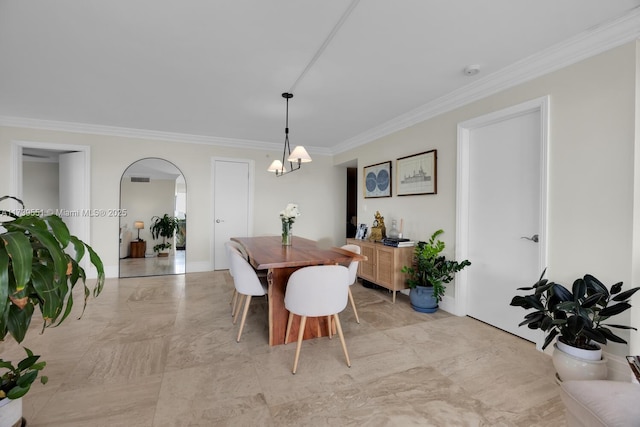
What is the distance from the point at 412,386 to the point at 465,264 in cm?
154

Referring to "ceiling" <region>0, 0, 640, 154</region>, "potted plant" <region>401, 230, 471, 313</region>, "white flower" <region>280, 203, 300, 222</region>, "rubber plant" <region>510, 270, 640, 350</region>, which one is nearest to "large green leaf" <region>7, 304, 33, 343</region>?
"ceiling" <region>0, 0, 640, 154</region>

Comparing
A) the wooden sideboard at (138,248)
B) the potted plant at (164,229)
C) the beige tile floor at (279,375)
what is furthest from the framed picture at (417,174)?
the wooden sideboard at (138,248)

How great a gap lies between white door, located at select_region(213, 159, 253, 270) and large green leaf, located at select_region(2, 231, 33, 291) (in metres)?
4.25

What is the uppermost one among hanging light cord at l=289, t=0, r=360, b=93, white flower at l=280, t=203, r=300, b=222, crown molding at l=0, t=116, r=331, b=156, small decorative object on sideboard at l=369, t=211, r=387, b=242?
hanging light cord at l=289, t=0, r=360, b=93

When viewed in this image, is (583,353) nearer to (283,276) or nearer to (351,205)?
(283,276)

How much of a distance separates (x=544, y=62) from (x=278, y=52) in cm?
214

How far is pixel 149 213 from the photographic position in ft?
16.2

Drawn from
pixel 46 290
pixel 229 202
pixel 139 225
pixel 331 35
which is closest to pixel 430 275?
pixel 331 35

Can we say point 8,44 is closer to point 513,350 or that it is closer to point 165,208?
point 165,208

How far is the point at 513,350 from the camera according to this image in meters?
2.36

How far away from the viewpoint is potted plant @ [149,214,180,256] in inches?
196

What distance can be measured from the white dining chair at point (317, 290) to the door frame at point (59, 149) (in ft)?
13.6

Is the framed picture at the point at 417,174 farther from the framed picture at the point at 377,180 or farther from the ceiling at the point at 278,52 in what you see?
the ceiling at the point at 278,52

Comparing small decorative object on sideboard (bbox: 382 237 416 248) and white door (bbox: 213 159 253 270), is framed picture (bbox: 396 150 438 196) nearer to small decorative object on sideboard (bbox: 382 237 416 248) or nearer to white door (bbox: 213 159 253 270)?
small decorative object on sideboard (bbox: 382 237 416 248)
